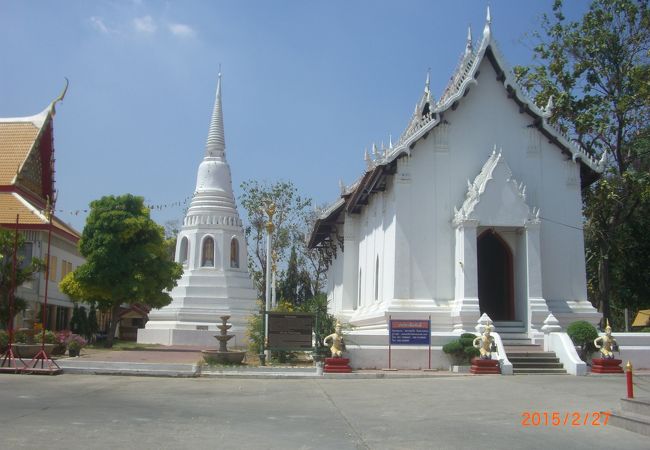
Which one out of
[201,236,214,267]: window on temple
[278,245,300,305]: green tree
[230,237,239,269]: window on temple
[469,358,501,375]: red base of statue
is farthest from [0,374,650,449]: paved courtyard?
[278,245,300,305]: green tree

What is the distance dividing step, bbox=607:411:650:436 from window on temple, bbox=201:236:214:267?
1132 inches

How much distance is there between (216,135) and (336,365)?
2438 cm

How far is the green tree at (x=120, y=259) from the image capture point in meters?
28.2

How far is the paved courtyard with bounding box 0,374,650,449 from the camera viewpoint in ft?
26.0

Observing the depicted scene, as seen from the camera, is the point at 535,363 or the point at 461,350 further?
the point at 535,363

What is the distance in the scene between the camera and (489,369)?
1695cm

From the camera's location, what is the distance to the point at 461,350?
1773cm

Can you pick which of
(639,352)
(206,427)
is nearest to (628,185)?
(639,352)

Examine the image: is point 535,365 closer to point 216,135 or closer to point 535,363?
point 535,363

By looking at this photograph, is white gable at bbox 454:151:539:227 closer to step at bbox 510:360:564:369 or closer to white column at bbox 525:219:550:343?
white column at bbox 525:219:550:343

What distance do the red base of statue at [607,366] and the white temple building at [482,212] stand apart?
2.29m

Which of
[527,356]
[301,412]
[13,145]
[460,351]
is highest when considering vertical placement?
[13,145]
